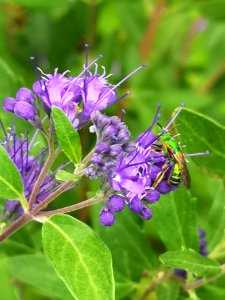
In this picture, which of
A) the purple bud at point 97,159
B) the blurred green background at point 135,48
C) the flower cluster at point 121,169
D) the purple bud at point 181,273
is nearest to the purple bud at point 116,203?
the flower cluster at point 121,169

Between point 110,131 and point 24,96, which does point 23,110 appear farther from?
point 110,131

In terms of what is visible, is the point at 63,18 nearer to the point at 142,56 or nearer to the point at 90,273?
the point at 142,56

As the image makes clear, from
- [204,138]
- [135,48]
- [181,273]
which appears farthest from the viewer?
[135,48]

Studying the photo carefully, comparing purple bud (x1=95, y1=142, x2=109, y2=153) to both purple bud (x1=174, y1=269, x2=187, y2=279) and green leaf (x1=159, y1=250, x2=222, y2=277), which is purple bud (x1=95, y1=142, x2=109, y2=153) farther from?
purple bud (x1=174, y1=269, x2=187, y2=279)

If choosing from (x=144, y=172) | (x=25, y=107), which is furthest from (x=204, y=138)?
(x=25, y=107)

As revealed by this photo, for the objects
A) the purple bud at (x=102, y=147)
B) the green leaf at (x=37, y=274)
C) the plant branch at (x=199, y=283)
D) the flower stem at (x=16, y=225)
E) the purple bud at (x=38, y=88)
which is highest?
the purple bud at (x=38, y=88)

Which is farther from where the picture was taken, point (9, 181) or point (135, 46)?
point (135, 46)

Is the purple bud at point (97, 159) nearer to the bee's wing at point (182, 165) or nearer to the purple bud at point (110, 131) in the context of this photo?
the purple bud at point (110, 131)
